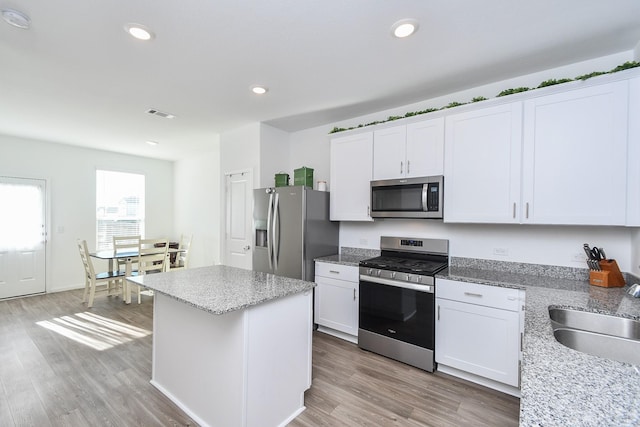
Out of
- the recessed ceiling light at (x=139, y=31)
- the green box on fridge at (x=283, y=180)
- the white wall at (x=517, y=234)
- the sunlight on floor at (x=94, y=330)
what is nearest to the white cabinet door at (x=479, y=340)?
the white wall at (x=517, y=234)

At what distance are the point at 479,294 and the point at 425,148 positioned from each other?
1441 millimetres

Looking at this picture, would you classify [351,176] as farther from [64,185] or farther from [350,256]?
[64,185]

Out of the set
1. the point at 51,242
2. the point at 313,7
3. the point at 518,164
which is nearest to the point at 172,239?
the point at 51,242

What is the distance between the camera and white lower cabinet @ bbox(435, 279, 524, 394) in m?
2.19

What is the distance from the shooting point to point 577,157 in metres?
2.16

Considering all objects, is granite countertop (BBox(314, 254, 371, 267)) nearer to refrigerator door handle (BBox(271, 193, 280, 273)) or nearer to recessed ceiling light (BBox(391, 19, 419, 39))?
refrigerator door handle (BBox(271, 193, 280, 273))

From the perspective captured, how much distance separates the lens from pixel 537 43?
6.98ft

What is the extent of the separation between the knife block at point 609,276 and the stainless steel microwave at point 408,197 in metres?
1.18

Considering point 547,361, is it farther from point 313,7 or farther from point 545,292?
point 313,7

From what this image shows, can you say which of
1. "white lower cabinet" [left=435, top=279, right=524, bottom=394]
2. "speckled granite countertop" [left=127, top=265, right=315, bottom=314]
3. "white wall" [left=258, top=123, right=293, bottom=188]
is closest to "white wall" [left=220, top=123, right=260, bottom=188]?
"white wall" [left=258, top=123, right=293, bottom=188]

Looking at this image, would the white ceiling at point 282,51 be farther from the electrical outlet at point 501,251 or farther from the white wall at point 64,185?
the white wall at point 64,185

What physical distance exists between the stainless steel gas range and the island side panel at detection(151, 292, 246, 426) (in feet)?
5.15

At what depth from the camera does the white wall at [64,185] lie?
15.9ft

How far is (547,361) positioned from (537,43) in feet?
7.51
